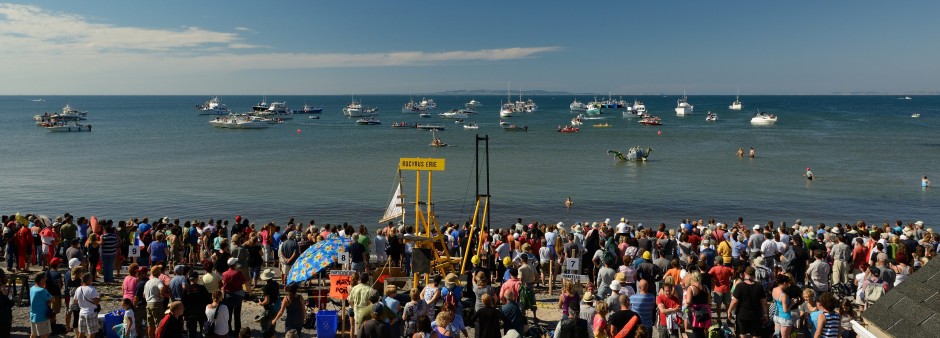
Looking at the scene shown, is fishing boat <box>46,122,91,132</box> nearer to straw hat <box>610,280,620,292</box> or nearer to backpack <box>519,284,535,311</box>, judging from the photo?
backpack <box>519,284,535,311</box>

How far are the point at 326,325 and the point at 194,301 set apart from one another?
1.78 meters

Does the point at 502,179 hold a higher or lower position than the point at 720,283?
lower

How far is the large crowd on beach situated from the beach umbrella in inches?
15.8

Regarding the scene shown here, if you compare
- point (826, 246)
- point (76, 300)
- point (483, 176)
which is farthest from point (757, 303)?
point (483, 176)

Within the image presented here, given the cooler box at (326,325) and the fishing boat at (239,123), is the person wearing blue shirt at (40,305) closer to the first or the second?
the cooler box at (326,325)

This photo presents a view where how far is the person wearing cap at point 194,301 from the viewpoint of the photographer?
28.3 feet

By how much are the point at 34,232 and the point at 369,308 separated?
1037 centimetres

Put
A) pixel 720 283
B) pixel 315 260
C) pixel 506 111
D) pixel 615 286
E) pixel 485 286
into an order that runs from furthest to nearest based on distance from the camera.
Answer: pixel 506 111 < pixel 720 283 < pixel 315 260 < pixel 615 286 < pixel 485 286

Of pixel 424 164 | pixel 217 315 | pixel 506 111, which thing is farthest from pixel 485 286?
pixel 506 111

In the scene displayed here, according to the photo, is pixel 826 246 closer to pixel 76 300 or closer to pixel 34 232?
pixel 76 300

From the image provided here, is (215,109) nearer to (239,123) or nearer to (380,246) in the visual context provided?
(239,123)

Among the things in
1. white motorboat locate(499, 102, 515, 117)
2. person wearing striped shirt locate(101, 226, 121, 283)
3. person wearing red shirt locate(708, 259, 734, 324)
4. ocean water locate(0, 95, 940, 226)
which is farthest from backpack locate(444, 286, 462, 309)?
white motorboat locate(499, 102, 515, 117)

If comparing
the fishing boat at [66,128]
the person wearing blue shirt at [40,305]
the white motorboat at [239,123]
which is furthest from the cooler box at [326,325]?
the fishing boat at [66,128]

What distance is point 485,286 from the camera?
881 centimetres
